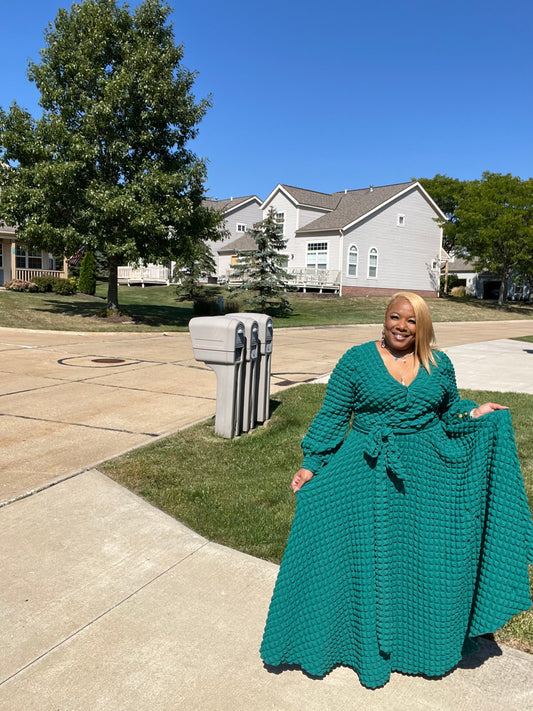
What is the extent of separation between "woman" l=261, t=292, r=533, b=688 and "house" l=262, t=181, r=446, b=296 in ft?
110

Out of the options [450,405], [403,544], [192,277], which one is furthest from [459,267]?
[403,544]

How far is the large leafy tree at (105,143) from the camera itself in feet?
56.4

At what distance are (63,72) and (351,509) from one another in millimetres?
20043

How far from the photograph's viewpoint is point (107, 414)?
22.4ft

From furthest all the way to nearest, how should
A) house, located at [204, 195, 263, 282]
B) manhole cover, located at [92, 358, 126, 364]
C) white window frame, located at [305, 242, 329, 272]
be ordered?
house, located at [204, 195, 263, 282] → white window frame, located at [305, 242, 329, 272] → manhole cover, located at [92, 358, 126, 364]

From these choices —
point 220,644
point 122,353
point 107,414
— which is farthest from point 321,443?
point 122,353

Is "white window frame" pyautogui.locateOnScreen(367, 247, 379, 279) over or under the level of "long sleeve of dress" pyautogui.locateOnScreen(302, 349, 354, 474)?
over

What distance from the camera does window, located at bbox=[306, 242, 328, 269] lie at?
3616cm

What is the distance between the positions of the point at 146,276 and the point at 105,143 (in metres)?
24.3

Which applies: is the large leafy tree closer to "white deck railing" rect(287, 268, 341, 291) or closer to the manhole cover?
the manhole cover

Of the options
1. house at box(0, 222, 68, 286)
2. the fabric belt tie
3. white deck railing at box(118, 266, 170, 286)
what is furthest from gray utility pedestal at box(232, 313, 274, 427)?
white deck railing at box(118, 266, 170, 286)

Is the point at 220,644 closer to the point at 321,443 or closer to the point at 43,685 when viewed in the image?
the point at 43,685

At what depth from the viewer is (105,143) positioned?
18.5 metres

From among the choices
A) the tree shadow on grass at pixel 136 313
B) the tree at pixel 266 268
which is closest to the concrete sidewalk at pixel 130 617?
the tree shadow on grass at pixel 136 313
